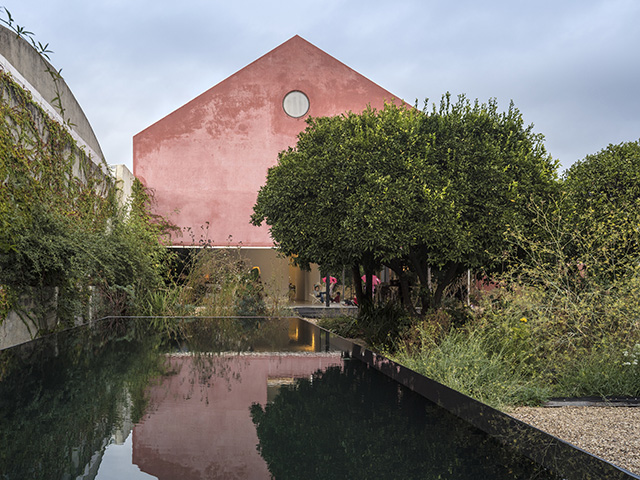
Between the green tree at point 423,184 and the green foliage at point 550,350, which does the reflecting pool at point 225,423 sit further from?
the green tree at point 423,184

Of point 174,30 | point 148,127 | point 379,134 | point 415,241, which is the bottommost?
point 415,241

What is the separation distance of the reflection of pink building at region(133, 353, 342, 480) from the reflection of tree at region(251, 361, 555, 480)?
0.15 meters

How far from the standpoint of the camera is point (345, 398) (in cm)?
481

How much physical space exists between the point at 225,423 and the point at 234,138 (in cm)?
1606

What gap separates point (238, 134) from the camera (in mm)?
19156

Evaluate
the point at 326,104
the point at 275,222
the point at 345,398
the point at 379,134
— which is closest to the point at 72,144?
the point at 275,222

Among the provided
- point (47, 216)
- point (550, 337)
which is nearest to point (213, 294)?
point (47, 216)

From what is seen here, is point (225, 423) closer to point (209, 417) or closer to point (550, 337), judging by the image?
point (209, 417)

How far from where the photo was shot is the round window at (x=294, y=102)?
1931cm

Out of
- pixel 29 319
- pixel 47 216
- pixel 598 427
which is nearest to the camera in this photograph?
pixel 598 427

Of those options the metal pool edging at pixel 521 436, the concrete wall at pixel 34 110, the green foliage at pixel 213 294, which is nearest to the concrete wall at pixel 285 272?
the green foliage at pixel 213 294

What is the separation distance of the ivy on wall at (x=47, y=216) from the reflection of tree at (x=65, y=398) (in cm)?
95

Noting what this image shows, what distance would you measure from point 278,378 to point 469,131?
4.02 meters

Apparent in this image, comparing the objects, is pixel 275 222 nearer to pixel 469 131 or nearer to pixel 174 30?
pixel 469 131
